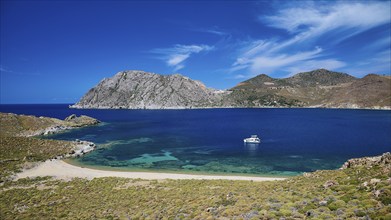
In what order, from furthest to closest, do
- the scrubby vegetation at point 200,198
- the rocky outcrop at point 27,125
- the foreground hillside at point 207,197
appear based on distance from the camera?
the rocky outcrop at point 27,125 < the foreground hillside at point 207,197 < the scrubby vegetation at point 200,198

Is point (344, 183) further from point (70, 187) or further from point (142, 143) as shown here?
point (142, 143)

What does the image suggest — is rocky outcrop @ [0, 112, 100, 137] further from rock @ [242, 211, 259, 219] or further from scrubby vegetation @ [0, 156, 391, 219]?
rock @ [242, 211, 259, 219]

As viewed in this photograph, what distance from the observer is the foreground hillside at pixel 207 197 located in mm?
21125

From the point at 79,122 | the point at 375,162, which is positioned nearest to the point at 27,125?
the point at 79,122

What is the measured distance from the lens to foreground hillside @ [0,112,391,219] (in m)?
21.1

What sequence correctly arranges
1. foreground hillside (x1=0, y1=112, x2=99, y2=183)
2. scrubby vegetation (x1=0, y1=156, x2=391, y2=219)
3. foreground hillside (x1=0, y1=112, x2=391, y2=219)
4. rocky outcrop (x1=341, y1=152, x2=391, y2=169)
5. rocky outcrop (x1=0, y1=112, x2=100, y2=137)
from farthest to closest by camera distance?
rocky outcrop (x1=0, y1=112, x2=100, y2=137) < foreground hillside (x1=0, y1=112, x2=99, y2=183) < rocky outcrop (x1=341, y1=152, x2=391, y2=169) < foreground hillside (x1=0, y1=112, x2=391, y2=219) < scrubby vegetation (x1=0, y1=156, x2=391, y2=219)

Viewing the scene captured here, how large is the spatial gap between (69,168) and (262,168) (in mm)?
45402

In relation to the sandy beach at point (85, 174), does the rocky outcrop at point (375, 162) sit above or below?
above

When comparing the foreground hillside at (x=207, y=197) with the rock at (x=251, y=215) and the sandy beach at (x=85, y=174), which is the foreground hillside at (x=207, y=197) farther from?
the sandy beach at (x=85, y=174)

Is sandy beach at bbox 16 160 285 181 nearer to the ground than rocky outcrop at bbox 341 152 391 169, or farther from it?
nearer to the ground

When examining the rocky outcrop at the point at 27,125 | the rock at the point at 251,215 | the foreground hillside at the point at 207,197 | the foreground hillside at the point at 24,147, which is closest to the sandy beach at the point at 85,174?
the foreground hillside at the point at 24,147

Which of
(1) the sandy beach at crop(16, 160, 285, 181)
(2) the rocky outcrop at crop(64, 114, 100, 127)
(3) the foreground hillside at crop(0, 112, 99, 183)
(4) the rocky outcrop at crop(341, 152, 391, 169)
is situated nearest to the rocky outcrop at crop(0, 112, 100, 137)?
(3) the foreground hillside at crop(0, 112, 99, 183)

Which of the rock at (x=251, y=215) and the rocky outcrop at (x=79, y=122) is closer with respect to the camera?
the rock at (x=251, y=215)

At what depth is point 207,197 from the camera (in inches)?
1261
